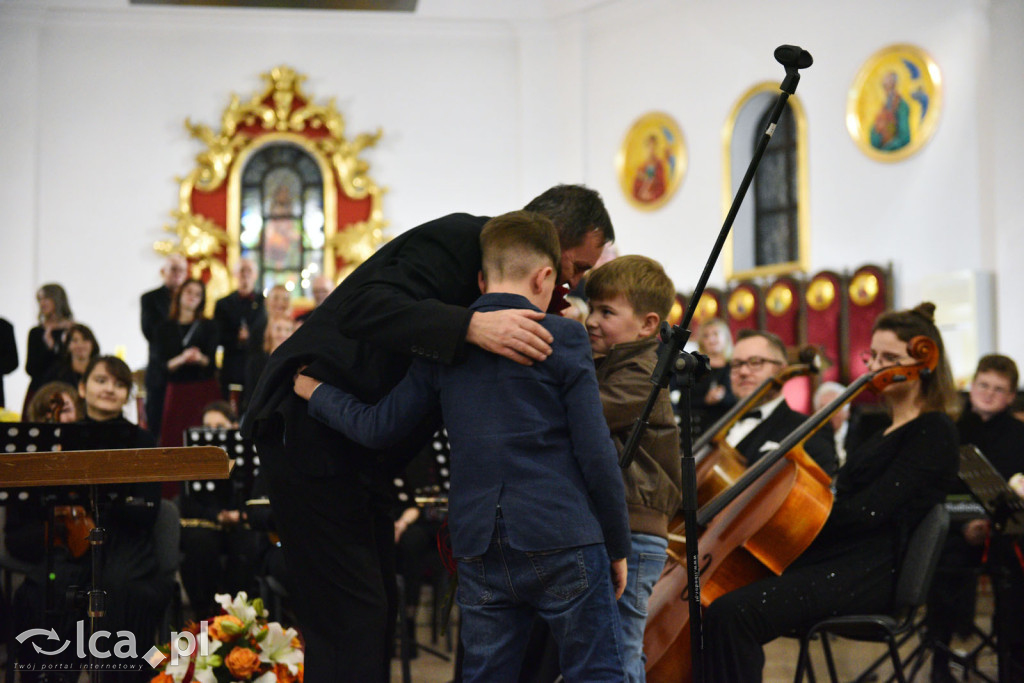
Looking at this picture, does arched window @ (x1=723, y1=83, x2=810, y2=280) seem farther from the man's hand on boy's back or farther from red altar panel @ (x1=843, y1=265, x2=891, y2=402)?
the man's hand on boy's back

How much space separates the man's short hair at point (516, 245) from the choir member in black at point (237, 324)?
637 cm

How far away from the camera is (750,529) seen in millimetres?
3494

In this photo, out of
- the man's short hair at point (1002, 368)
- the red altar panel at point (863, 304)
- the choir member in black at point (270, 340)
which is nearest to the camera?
the man's short hair at point (1002, 368)

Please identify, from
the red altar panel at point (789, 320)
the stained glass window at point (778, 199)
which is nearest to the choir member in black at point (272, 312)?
the red altar panel at point (789, 320)

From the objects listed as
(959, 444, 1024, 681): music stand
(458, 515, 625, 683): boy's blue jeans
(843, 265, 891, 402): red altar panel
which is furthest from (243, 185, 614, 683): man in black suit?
(843, 265, 891, 402): red altar panel

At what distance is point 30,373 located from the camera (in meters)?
8.16

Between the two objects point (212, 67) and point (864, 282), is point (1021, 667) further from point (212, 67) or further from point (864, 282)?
point (212, 67)

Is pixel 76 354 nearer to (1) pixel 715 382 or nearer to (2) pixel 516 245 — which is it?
(1) pixel 715 382

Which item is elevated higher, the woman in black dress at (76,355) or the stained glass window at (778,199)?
the stained glass window at (778,199)

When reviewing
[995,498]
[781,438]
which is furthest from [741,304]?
[995,498]

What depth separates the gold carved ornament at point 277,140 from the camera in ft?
46.9

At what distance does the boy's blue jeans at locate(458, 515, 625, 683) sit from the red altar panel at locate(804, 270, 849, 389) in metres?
9.61

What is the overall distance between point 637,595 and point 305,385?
1.08 m

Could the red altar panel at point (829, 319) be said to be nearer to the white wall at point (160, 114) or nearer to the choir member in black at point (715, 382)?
the choir member in black at point (715, 382)
